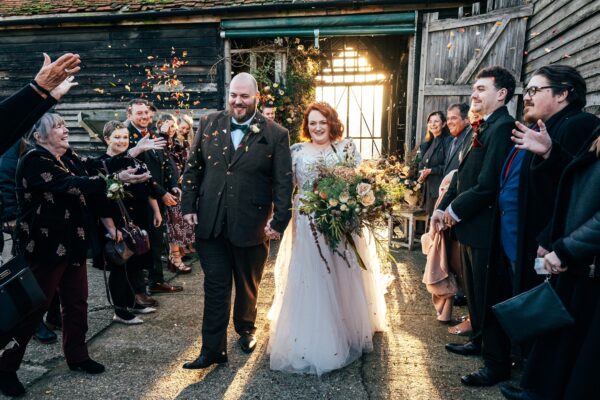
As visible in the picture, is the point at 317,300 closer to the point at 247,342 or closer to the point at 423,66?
the point at 247,342

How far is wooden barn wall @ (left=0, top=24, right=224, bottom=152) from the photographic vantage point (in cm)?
943

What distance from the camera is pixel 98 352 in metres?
3.65

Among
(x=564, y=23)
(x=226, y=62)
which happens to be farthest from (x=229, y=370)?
(x=226, y=62)

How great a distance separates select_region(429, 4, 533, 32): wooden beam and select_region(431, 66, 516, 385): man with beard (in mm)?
4828

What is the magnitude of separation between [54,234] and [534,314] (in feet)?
10.6

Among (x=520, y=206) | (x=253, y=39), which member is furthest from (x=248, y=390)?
(x=253, y=39)

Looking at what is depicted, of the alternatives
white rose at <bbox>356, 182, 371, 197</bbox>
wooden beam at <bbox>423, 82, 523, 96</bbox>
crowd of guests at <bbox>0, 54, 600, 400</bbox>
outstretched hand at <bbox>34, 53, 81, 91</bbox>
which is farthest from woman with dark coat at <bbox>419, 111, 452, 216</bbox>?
outstretched hand at <bbox>34, 53, 81, 91</bbox>

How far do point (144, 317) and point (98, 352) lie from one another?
0.77m

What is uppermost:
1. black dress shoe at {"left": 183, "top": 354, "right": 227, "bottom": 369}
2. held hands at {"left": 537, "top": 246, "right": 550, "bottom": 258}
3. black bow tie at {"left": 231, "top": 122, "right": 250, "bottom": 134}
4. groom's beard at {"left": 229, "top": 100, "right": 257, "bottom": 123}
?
groom's beard at {"left": 229, "top": 100, "right": 257, "bottom": 123}

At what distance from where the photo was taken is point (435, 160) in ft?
21.0

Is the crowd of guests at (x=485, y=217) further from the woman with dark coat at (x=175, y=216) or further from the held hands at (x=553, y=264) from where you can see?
the woman with dark coat at (x=175, y=216)

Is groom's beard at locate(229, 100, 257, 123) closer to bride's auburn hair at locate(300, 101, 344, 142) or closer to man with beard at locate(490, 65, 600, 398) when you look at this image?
bride's auburn hair at locate(300, 101, 344, 142)

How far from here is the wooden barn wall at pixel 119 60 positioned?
9.43m

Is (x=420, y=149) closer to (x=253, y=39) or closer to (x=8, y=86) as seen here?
A: (x=253, y=39)
